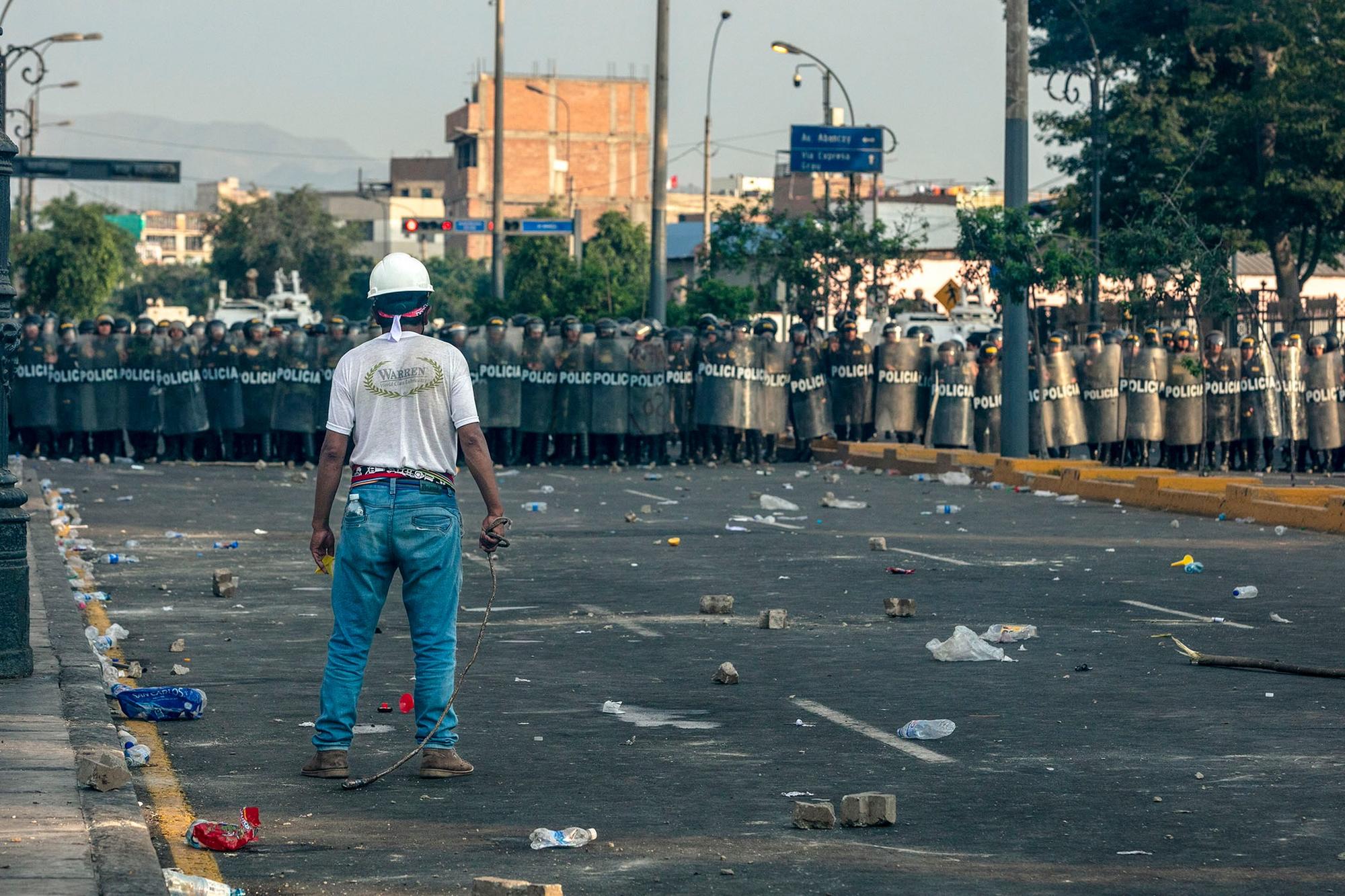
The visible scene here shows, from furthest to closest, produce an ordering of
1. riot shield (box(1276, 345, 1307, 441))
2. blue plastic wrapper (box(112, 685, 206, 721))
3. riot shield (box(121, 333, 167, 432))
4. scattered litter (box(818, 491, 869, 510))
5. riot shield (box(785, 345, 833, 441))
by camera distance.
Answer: riot shield (box(785, 345, 833, 441)) < riot shield (box(121, 333, 167, 432)) < riot shield (box(1276, 345, 1307, 441)) < scattered litter (box(818, 491, 869, 510)) < blue plastic wrapper (box(112, 685, 206, 721))

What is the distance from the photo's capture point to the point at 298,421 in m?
28.5

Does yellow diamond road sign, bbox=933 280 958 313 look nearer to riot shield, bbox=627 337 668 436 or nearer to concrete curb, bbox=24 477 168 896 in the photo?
riot shield, bbox=627 337 668 436

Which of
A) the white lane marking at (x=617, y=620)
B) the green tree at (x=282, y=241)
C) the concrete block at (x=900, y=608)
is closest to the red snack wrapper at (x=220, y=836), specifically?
the white lane marking at (x=617, y=620)

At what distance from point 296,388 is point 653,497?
8109 millimetres

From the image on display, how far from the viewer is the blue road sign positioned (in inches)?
1769

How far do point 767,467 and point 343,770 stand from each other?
69.0ft

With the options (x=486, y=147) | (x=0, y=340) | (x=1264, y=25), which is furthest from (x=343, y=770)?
(x=486, y=147)

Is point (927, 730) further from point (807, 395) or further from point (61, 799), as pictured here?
point (807, 395)

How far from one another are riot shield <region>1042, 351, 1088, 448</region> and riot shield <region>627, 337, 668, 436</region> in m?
5.28

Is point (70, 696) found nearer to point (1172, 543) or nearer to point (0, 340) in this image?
point (0, 340)

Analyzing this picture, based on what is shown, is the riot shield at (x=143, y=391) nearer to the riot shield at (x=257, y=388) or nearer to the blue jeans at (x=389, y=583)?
the riot shield at (x=257, y=388)

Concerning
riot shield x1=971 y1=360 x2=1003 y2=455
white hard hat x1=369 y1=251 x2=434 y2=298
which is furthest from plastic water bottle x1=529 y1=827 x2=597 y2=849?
riot shield x1=971 y1=360 x2=1003 y2=455

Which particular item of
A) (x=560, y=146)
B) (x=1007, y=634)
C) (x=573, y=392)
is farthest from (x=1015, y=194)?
(x=560, y=146)

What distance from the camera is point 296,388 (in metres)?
28.7
